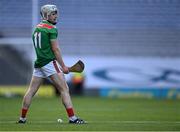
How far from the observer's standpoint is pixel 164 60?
26.4 meters

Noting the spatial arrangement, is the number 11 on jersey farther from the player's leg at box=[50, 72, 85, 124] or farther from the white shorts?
the player's leg at box=[50, 72, 85, 124]

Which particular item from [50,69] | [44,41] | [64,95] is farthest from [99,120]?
[44,41]

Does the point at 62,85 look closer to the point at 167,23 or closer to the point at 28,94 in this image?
the point at 28,94

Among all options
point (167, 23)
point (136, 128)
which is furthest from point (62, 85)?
point (167, 23)

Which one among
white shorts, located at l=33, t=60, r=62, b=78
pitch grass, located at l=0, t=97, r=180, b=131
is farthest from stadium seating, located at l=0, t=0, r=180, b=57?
white shorts, located at l=33, t=60, r=62, b=78

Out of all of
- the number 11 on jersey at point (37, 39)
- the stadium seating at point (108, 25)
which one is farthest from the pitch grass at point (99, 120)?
the stadium seating at point (108, 25)

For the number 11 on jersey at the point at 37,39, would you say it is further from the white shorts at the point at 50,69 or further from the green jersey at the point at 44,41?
the white shorts at the point at 50,69

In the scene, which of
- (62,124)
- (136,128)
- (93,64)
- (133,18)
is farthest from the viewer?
(133,18)

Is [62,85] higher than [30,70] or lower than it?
higher

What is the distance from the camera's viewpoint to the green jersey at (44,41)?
12.7 m

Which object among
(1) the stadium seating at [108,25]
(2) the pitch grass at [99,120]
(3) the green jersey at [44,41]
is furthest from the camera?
(1) the stadium seating at [108,25]

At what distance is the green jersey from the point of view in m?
12.7

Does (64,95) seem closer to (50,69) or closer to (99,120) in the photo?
(50,69)

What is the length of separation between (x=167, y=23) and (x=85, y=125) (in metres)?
15.5
